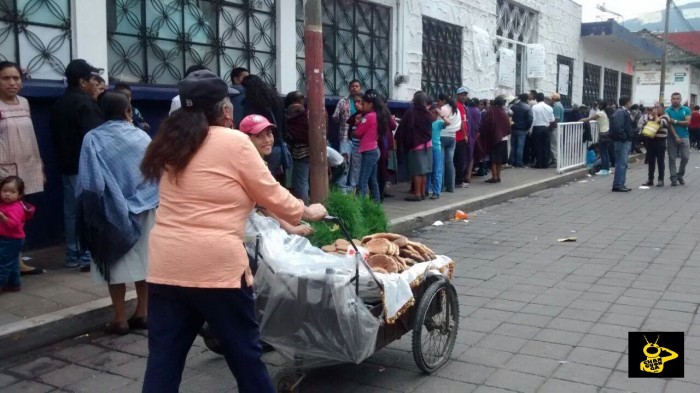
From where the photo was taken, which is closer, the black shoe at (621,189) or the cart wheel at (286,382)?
the cart wheel at (286,382)

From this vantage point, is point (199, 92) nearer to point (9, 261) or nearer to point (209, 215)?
point (209, 215)

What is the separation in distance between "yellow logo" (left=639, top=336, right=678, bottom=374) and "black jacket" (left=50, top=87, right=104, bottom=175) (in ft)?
15.7

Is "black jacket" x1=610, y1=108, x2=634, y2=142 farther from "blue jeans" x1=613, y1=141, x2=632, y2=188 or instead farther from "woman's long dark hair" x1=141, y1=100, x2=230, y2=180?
"woman's long dark hair" x1=141, y1=100, x2=230, y2=180

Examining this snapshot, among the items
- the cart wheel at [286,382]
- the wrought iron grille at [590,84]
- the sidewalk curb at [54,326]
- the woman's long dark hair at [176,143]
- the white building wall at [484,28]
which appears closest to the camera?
the woman's long dark hair at [176,143]

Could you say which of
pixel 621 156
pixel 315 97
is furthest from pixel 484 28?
pixel 315 97

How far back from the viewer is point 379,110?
32.0ft

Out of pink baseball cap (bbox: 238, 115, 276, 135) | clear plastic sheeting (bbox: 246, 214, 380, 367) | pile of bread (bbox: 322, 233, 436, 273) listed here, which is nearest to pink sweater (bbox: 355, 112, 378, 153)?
pile of bread (bbox: 322, 233, 436, 273)

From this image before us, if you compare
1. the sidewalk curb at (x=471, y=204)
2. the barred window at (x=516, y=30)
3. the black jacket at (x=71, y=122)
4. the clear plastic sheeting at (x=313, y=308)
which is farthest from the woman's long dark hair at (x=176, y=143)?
the barred window at (x=516, y=30)

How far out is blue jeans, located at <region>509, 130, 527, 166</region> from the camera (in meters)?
15.7

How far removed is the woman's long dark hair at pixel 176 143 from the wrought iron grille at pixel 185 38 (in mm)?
5199

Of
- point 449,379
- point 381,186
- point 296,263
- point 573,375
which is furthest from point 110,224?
point 381,186

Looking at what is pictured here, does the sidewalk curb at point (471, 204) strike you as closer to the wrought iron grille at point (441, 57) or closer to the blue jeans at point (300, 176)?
the blue jeans at point (300, 176)

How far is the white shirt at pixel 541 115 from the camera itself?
15719 mm

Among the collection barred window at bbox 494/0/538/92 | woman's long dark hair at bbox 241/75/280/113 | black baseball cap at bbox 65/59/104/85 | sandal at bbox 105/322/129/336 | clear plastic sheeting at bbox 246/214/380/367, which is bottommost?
sandal at bbox 105/322/129/336
